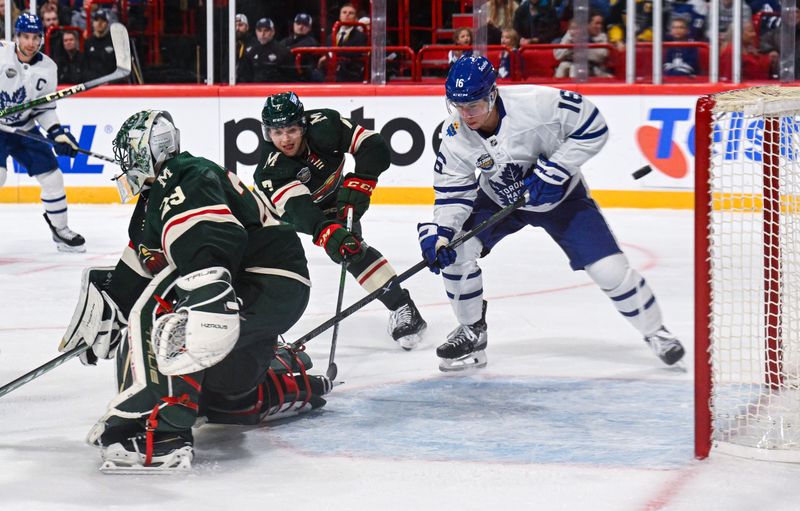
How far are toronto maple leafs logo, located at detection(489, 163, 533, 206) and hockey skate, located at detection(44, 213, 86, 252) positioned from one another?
10.5 ft

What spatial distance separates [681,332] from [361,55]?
14.7 feet

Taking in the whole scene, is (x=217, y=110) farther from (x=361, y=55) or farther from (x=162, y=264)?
(x=162, y=264)

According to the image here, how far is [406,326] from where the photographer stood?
4000mm

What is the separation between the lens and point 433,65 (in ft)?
26.4

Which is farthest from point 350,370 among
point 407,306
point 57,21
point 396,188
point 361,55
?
point 57,21

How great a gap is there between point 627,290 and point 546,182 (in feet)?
1.39

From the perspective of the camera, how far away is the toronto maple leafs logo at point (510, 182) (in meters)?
3.60

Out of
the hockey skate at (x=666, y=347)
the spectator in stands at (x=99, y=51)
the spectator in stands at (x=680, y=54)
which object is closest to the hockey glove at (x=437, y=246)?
the hockey skate at (x=666, y=347)

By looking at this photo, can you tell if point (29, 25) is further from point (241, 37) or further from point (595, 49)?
point (595, 49)

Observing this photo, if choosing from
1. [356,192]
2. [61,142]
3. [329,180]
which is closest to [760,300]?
[356,192]

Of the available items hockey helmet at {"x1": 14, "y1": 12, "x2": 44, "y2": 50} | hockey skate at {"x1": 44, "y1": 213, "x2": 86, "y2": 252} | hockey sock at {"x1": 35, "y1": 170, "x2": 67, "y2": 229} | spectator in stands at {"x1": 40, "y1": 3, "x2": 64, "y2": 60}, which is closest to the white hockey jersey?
hockey helmet at {"x1": 14, "y1": 12, "x2": 44, "y2": 50}

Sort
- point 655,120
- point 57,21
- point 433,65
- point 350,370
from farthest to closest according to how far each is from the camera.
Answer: point 57,21
point 433,65
point 655,120
point 350,370

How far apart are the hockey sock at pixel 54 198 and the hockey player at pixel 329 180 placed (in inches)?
104

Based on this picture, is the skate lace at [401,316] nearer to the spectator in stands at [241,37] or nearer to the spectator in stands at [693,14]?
the spectator in stands at [693,14]
